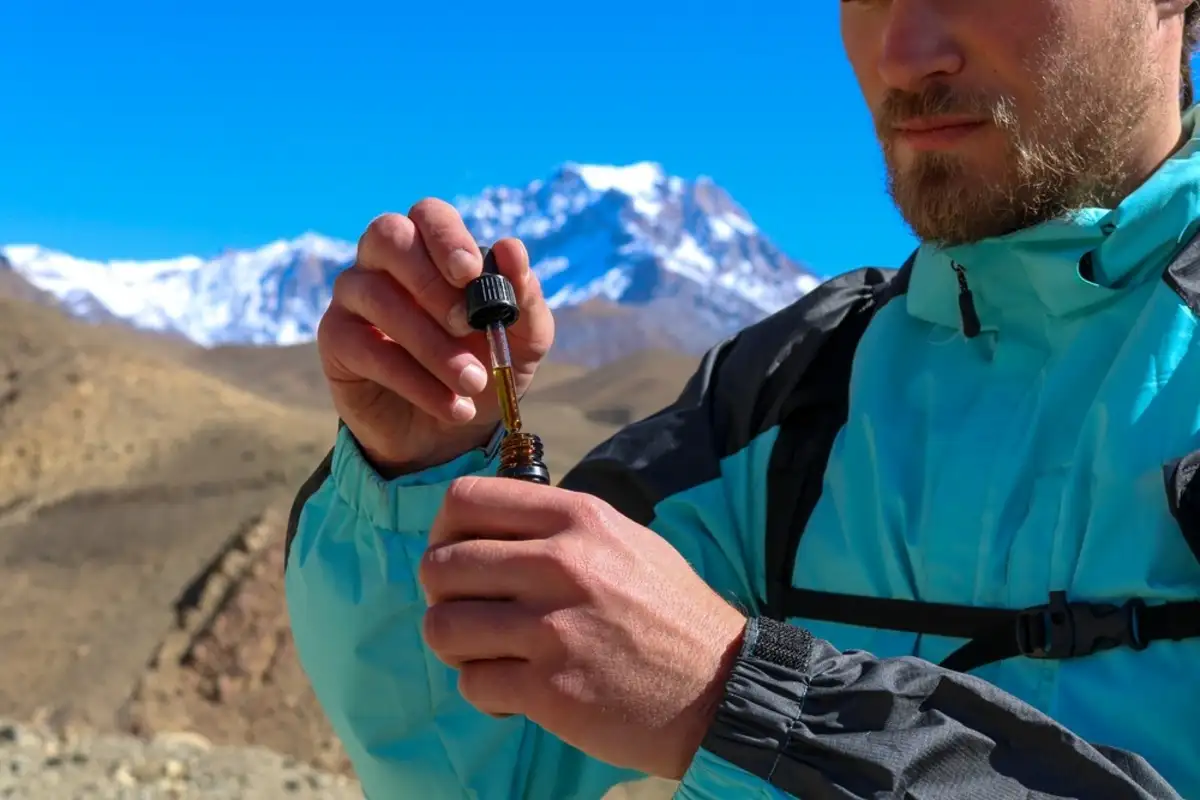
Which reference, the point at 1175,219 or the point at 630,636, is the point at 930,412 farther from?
the point at 630,636

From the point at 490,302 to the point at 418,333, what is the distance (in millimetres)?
168

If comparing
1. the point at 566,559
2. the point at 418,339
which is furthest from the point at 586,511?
the point at 418,339

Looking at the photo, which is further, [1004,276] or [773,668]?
[1004,276]

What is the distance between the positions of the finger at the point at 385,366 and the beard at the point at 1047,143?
860 mm

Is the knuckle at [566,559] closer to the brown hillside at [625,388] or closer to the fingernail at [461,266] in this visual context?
the fingernail at [461,266]

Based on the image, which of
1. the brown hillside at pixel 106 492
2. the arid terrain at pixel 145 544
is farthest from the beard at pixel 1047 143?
the brown hillside at pixel 106 492

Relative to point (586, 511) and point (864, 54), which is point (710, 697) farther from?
point (864, 54)

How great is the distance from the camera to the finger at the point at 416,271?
6.23 feet

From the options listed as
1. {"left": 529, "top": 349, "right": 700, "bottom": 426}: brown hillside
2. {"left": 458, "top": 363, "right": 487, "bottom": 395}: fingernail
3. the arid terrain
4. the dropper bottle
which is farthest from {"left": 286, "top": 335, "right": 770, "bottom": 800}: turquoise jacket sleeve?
{"left": 529, "top": 349, "right": 700, "bottom": 426}: brown hillside

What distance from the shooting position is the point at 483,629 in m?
1.36

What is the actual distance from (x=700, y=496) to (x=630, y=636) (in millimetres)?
864

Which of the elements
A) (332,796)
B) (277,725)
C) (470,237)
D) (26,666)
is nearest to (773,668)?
(470,237)

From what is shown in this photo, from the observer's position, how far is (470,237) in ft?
6.21

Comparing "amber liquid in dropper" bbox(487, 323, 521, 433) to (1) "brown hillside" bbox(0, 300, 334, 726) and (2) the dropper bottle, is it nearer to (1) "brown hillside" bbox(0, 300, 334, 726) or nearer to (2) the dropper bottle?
(2) the dropper bottle
